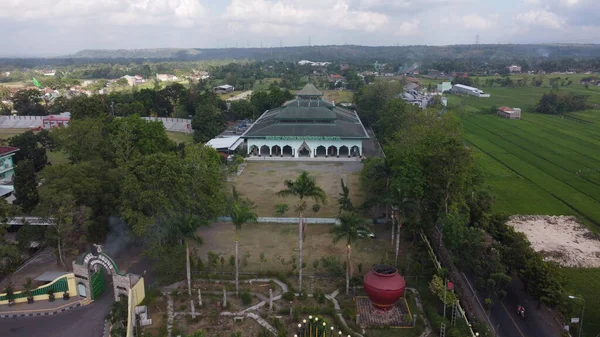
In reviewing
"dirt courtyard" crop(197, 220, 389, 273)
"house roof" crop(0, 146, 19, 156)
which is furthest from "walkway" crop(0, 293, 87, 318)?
"house roof" crop(0, 146, 19, 156)

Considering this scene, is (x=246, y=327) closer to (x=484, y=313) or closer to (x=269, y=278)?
(x=269, y=278)

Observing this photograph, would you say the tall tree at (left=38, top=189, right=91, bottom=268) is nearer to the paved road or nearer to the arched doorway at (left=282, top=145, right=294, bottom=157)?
the paved road

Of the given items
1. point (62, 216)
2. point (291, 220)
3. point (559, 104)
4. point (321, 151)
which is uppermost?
point (559, 104)

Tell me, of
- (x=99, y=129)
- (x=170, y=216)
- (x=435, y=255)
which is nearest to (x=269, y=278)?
(x=170, y=216)

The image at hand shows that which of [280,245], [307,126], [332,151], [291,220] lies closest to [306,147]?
[307,126]

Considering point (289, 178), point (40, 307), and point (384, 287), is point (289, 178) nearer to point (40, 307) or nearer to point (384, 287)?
point (384, 287)

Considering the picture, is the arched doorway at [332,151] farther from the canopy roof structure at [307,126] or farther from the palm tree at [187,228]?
the palm tree at [187,228]

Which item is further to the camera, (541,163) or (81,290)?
(541,163)
